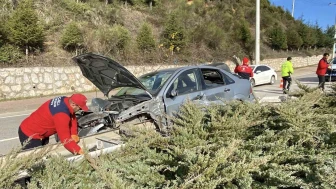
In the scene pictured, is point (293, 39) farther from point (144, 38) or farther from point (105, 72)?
point (105, 72)

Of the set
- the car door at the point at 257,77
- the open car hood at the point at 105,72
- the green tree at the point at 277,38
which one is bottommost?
the car door at the point at 257,77

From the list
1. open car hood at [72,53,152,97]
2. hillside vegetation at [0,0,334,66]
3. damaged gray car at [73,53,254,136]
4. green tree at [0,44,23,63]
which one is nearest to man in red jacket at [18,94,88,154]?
damaged gray car at [73,53,254,136]

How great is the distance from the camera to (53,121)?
4.02 metres

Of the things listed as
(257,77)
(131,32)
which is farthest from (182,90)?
(131,32)

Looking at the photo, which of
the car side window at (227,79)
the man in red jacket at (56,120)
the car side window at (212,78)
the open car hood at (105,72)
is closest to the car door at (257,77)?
the car side window at (227,79)

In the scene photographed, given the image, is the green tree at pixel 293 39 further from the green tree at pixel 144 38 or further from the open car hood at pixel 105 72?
the open car hood at pixel 105 72

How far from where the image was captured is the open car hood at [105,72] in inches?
192

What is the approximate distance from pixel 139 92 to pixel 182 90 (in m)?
0.89

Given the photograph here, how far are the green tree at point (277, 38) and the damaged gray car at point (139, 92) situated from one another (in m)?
28.5

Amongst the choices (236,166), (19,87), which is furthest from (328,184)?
(19,87)

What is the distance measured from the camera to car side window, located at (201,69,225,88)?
6.86 m

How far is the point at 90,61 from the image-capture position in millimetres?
5074

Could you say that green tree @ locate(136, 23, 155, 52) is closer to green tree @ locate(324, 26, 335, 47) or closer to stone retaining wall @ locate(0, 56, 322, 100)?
stone retaining wall @ locate(0, 56, 322, 100)

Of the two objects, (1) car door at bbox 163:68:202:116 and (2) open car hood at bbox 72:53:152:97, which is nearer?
(2) open car hood at bbox 72:53:152:97
